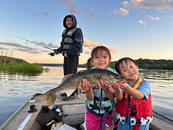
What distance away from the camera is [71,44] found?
5.30 meters

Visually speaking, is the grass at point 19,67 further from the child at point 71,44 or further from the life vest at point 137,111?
the life vest at point 137,111

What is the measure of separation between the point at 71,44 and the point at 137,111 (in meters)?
3.90

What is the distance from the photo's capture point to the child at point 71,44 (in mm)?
5017

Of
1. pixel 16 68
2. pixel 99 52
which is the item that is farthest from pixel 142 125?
pixel 16 68

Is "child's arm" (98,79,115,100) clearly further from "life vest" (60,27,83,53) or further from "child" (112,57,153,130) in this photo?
"life vest" (60,27,83,53)

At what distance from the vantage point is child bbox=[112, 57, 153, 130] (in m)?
2.20

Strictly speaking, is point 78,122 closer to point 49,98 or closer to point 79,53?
point 49,98

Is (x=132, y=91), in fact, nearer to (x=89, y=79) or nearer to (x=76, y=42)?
(x=89, y=79)

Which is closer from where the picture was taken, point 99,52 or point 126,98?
point 126,98

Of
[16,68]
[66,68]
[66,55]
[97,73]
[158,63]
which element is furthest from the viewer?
[158,63]

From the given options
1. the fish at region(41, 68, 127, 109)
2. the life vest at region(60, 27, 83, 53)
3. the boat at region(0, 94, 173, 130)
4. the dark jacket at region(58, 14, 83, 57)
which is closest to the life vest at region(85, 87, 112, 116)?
the fish at region(41, 68, 127, 109)

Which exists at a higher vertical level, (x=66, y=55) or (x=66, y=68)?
(x=66, y=55)

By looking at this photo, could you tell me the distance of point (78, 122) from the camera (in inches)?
154

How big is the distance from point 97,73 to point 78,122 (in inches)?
98.7
